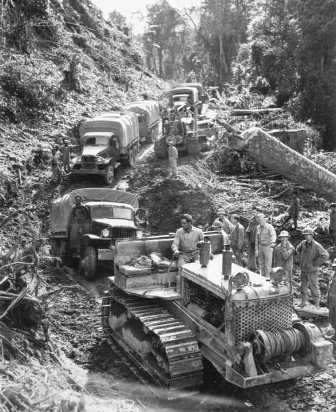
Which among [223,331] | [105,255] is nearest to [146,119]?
[105,255]

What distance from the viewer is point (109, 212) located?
15.2 metres

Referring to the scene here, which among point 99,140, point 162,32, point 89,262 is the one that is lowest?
point 89,262

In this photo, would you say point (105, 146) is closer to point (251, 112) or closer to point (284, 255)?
point (251, 112)

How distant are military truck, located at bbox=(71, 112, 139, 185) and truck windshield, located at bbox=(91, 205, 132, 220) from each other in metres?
5.54

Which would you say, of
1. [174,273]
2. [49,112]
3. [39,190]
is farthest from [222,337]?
[49,112]

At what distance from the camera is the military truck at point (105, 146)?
2075 centimetres

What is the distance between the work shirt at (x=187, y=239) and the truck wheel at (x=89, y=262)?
11.6ft

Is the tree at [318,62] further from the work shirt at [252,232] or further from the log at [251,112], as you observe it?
the work shirt at [252,232]

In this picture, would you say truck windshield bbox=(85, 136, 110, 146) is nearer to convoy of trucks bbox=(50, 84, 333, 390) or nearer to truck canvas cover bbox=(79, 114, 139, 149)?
truck canvas cover bbox=(79, 114, 139, 149)

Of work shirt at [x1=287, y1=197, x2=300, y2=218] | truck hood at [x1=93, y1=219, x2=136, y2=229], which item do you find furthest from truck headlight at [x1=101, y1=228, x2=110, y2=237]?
work shirt at [x1=287, y1=197, x2=300, y2=218]

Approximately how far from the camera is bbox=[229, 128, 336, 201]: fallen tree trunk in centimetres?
1867

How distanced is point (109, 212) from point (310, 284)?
5420 millimetres

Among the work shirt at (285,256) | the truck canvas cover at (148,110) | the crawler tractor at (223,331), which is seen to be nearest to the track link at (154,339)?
the crawler tractor at (223,331)

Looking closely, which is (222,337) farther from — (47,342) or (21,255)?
(21,255)
